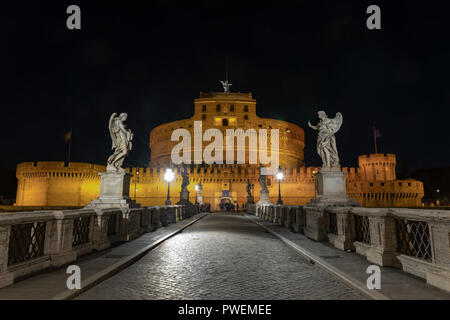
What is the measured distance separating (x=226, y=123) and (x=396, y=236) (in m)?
60.5

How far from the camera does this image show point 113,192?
10.1 meters

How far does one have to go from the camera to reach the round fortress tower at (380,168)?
55.3 m

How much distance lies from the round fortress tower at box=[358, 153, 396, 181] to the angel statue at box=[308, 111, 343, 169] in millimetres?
50389

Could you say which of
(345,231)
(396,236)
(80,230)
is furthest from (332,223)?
(80,230)

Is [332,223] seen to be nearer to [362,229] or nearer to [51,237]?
[362,229]

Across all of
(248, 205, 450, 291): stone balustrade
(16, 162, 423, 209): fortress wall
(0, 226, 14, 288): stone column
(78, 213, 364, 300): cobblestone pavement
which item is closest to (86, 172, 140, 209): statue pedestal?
(78, 213, 364, 300): cobblestone pavement

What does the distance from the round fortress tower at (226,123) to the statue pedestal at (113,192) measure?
5288 cm

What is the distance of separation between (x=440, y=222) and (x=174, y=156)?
209 feet

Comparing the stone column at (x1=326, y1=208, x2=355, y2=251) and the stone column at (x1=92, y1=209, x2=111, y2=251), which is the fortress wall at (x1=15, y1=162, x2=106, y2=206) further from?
the stone column at (x1=326, y1=208, x2=355, y2=251)

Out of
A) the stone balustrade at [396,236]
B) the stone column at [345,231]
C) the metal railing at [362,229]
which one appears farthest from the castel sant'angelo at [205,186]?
the metal railing at [362,229]

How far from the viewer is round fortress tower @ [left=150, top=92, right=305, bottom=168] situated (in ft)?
214
